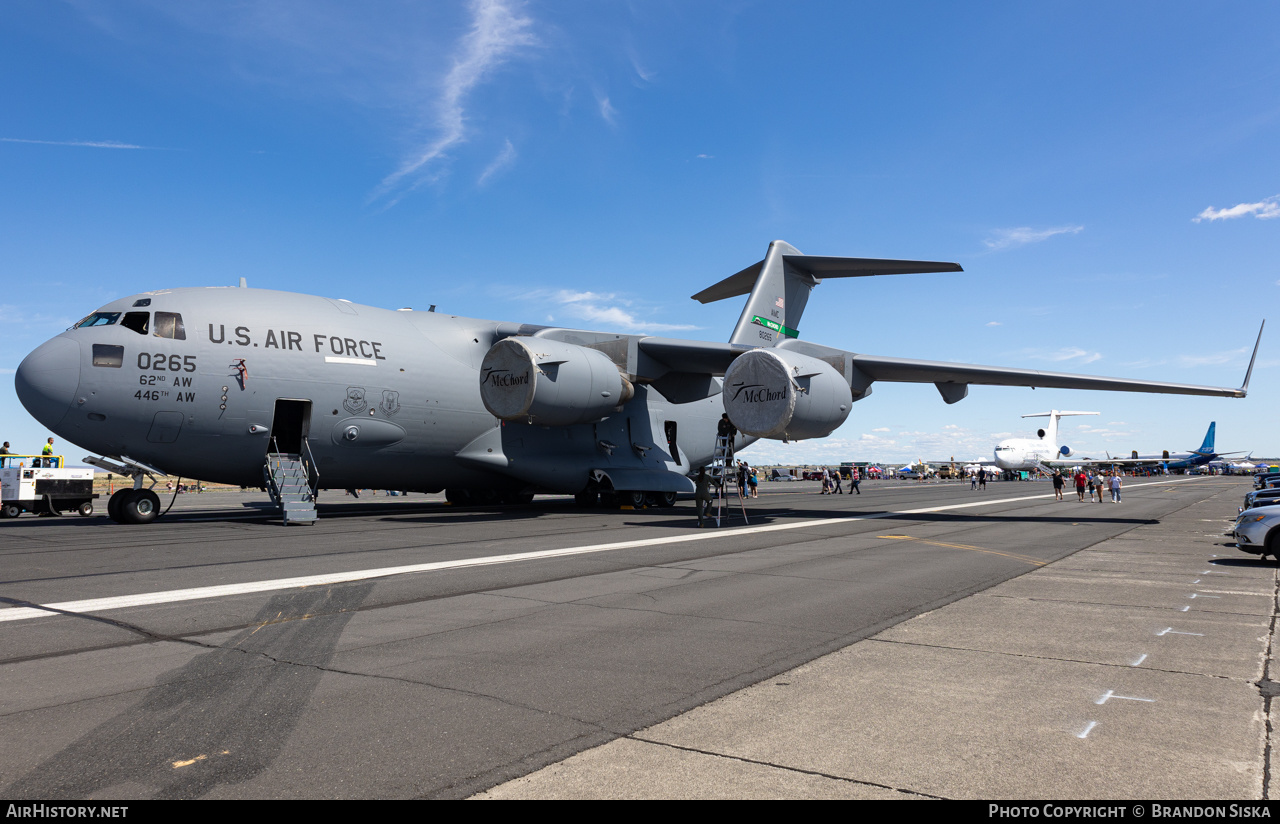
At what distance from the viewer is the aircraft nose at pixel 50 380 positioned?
13.6 m

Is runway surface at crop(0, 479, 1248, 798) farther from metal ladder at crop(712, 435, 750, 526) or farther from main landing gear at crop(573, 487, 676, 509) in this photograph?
main landing gear at crop(573, 487, 676, 509)

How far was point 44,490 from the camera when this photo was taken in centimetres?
1966

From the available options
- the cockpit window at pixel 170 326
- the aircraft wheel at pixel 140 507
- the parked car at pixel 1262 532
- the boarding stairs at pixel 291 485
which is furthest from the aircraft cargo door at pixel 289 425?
the parked car at pixel 1262 532

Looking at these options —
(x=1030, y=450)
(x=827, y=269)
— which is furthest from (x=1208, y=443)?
(x=827, y=269)

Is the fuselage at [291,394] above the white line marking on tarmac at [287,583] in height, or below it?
above

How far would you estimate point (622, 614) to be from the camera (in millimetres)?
6789

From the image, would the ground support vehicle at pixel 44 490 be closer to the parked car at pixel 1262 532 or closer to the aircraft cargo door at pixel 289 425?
the aircraft cargo door at pixel 289 425

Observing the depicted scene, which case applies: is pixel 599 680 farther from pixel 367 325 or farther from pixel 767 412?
pixel 367 325

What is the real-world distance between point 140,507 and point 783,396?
512 inches

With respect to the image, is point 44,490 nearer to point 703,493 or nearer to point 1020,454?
point 703,493

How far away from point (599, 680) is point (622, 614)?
2041 mm

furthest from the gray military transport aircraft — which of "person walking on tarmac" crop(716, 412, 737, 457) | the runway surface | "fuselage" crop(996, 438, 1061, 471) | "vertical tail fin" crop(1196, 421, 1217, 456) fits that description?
"vertical tail fin" crop(1196, 421, 1217, 456)

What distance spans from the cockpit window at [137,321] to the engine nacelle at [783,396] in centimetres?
1116
